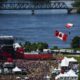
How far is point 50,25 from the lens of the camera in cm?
12975

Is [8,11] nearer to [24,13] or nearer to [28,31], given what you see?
[24,13]

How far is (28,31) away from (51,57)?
171 feet

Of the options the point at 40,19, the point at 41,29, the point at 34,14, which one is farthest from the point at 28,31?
the point at 34,14

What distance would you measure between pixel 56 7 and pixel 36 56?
108m

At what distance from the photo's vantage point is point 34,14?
543 ft

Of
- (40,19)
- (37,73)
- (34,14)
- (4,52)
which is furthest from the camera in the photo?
(34,14)

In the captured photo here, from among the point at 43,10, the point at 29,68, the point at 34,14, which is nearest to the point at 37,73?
the point at 29,68

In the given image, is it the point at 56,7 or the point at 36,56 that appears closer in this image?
the point at 36,56

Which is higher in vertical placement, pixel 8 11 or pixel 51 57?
pixel 51 57

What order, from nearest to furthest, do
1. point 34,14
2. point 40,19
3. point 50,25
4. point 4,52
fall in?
point 4,52
point 50,25
point 40,19
point 34,14

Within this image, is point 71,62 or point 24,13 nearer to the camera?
point 71,62

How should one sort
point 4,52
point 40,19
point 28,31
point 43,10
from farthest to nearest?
point 43,10 < point 40,19 < point 28,31 < point 4,52

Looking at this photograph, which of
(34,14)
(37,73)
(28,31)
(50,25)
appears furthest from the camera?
(34,14)

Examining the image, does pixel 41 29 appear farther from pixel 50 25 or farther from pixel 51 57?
pixel 51 57
